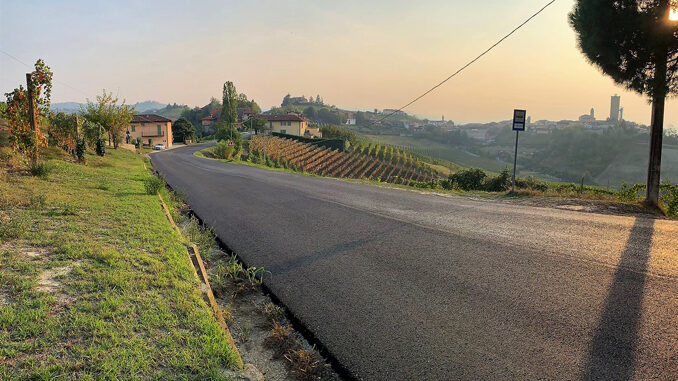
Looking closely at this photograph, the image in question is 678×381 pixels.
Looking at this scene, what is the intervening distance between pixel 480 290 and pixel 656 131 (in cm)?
984

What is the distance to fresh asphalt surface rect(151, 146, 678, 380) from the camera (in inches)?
132

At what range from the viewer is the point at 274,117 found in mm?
98188

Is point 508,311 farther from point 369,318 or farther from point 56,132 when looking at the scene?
point 56,132

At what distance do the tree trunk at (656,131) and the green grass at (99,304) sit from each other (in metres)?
12.1

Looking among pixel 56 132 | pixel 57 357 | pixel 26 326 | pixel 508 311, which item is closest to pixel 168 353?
pixel 57 357

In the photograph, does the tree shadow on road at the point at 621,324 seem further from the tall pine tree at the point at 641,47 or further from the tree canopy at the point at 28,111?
the tree canopy at the point at 28,111

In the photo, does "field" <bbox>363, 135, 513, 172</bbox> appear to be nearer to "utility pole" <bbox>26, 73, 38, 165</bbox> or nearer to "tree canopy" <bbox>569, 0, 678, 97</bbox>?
"tree canopy" <bbox>569, 0, 678, 97</bbox>

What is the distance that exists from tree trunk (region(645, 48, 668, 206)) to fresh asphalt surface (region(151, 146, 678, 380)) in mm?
3494

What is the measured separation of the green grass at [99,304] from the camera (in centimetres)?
298

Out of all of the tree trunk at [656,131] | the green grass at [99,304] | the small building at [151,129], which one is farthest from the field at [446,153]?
the green grass at [99,304]

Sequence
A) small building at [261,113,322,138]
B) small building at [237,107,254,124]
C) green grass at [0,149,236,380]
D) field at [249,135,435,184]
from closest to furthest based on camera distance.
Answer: green grass at [0,149,236,380], field at [249,135,435,184], small building at [261,113,322,138], small building at [237,107,254,124]

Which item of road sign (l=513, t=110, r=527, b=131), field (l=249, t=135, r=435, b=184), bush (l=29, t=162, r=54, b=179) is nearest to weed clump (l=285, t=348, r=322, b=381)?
bush (l=29, t=162, r=54, b=179)

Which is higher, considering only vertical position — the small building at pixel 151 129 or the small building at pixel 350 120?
the small building at pixel 350 120

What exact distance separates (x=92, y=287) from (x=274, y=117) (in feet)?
318
